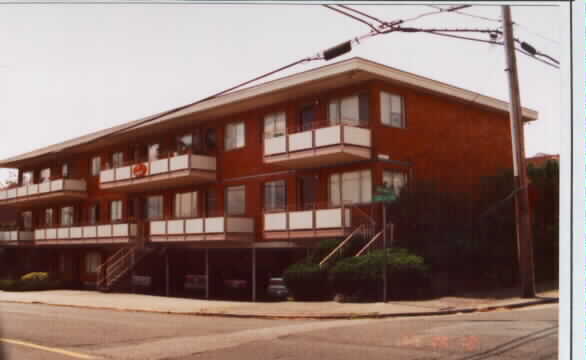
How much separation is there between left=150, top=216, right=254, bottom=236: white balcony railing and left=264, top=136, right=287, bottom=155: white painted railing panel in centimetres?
272

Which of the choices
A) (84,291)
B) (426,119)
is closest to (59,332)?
(426,119)

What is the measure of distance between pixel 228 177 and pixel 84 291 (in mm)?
7181

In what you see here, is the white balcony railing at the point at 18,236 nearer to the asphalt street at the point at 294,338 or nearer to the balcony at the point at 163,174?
the asphalt street at the point at 294,338

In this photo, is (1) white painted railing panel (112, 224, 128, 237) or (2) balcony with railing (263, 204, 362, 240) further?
(1) white painted railing panel (112, 224, 128, 237)

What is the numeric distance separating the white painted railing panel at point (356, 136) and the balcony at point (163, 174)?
7.69 m

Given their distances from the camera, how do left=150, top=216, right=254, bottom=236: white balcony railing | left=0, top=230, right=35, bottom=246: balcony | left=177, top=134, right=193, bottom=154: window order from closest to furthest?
left=0, top=230, right=35, bottom=246: balcony, left=150, top=216, right=254, bottom=236: white balcony railing, left=177, top=134, right=193, bottom=154: window

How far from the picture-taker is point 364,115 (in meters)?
19.6

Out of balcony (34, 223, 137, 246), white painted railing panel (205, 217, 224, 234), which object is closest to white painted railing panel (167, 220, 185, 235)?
white painted railing panel (205, 217, 224, 234)

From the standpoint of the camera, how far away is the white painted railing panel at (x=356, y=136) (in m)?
19.1

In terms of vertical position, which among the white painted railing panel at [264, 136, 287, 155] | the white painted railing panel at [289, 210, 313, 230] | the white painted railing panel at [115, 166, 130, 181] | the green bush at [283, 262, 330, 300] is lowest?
the green bush at [283, 262, 330, 300]

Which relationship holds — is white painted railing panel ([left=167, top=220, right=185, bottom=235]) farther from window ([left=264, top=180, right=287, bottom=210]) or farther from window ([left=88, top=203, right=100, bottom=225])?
window ([left=88, top=203, right=100, bottom=225])

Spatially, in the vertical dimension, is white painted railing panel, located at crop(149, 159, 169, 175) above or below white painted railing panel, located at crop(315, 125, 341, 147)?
below

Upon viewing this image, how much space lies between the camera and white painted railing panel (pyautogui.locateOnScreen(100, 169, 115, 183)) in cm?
2817

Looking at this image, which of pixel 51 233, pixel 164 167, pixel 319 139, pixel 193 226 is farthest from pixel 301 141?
pixel 51 233
